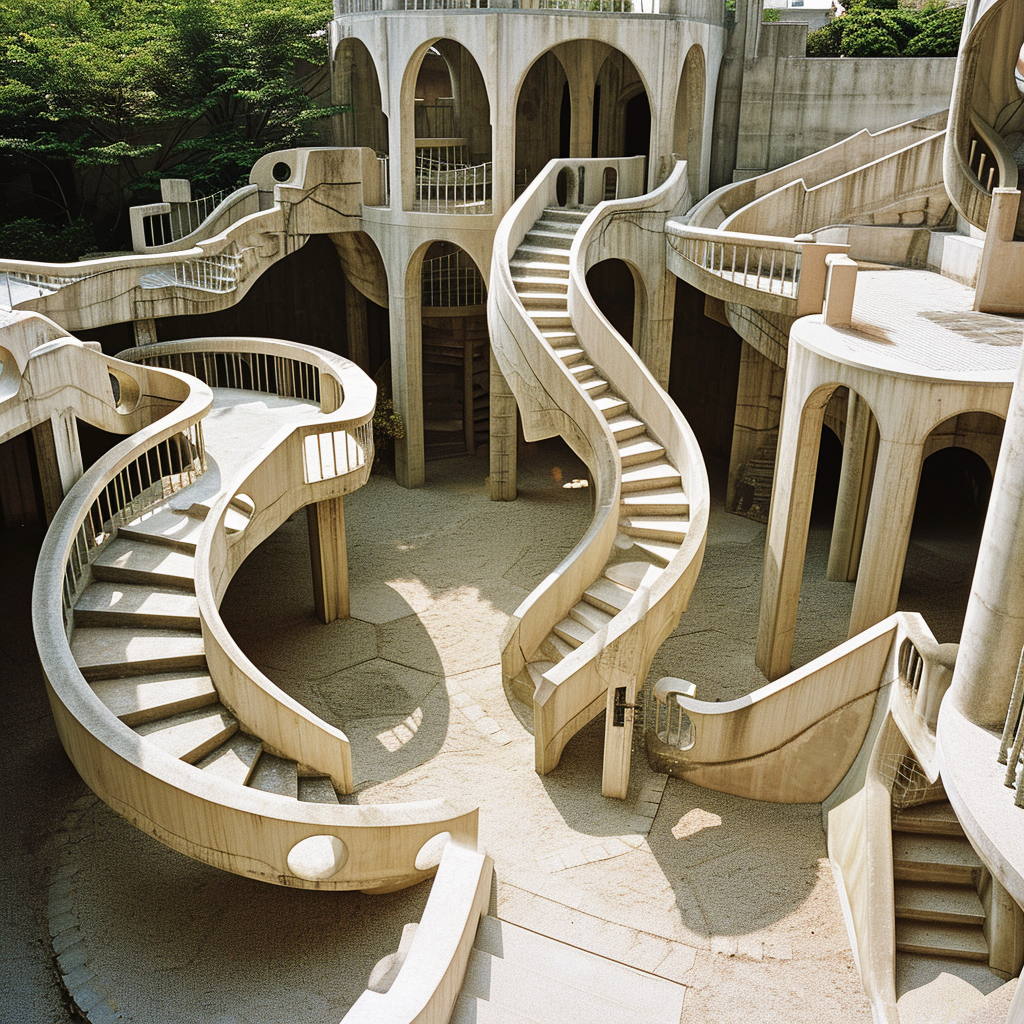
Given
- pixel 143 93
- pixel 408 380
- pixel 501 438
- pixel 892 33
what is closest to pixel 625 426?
pixel 501 438

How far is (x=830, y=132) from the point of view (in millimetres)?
20172

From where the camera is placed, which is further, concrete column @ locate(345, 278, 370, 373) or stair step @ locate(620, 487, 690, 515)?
concrete column @ locate(345, 278, 370, 373)

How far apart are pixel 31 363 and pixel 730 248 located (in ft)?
A: 34.4

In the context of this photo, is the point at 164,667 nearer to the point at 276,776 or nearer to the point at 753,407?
the point at 276,776

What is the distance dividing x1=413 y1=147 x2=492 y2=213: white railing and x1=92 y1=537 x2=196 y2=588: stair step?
31.5ft

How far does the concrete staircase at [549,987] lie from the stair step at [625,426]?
7287mm

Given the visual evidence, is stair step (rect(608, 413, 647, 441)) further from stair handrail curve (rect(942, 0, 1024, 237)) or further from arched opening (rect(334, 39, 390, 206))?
arched opening (rect(334, 39, 390, 206))

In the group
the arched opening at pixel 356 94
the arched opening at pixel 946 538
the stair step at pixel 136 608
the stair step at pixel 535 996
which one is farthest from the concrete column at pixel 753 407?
the stair step at pixel 535 996

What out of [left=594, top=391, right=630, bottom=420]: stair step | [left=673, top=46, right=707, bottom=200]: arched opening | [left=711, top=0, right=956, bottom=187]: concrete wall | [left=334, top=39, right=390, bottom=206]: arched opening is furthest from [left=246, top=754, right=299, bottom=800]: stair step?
[left=711, top=0, right=956, bottom=187]: concrete wall

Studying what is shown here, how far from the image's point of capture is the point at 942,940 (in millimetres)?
8617

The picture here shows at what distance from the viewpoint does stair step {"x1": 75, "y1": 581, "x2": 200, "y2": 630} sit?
33.4 ft

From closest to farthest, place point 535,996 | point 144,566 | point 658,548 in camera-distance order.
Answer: point 535,996 → point 144,566 → point 658,548

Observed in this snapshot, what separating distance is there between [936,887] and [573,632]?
188 inches

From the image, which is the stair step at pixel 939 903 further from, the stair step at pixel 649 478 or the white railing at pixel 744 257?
the white railing at pixel 744 257
